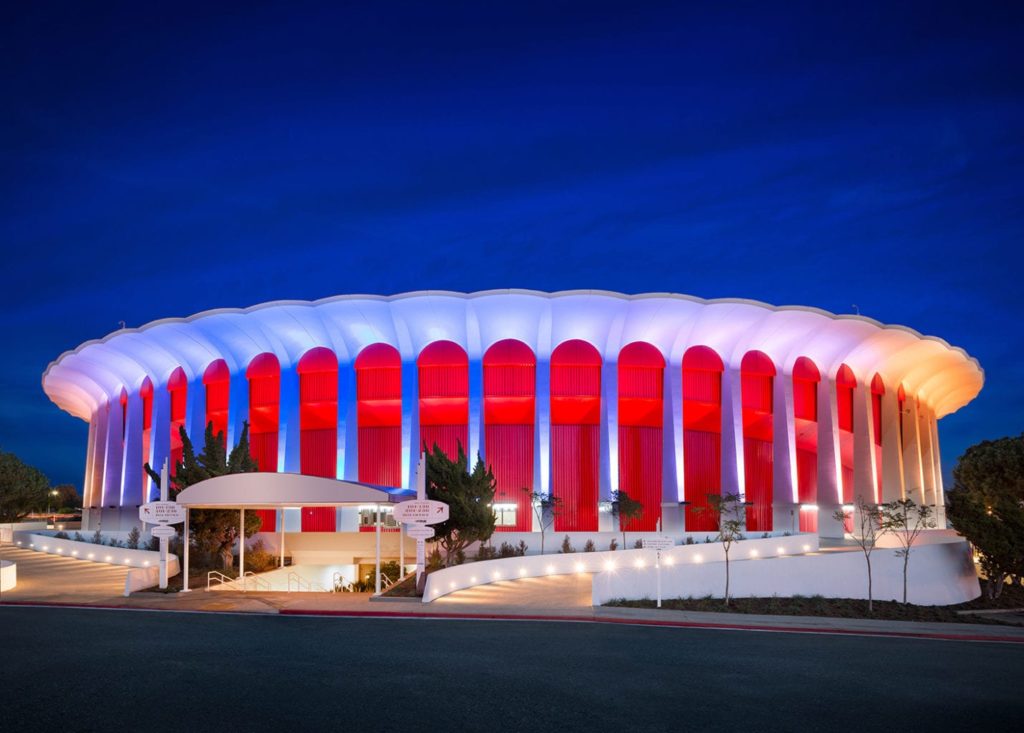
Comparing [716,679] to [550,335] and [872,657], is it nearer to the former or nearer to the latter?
[872,657]

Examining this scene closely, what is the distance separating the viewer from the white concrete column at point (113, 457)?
52438mm

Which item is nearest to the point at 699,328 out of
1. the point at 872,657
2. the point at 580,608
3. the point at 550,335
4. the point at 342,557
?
the point at 550,335

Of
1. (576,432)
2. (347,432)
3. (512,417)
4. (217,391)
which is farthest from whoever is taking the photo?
(217,391)

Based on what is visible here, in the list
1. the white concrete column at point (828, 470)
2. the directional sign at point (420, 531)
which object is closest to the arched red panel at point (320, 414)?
the directional sign at point (420, 531)

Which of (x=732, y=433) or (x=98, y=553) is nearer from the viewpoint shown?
(x=98, y=553)

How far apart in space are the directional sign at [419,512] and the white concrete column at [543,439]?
15164 mm

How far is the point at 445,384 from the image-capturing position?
3991 centimetres

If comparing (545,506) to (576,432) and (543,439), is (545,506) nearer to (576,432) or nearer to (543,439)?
(543,439)

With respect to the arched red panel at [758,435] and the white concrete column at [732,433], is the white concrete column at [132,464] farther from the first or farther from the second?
the arched red panel at [758,435]

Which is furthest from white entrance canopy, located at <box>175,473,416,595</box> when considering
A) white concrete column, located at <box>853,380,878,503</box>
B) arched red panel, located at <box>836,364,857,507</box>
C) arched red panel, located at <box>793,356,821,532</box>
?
arched red panel, located at <box>836,364,857,507</box>

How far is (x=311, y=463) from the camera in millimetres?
42688

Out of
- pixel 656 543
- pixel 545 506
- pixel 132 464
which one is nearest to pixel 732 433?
pixel 545 506

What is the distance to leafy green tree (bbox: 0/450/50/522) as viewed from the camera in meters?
56.8

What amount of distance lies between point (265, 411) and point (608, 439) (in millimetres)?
17761
